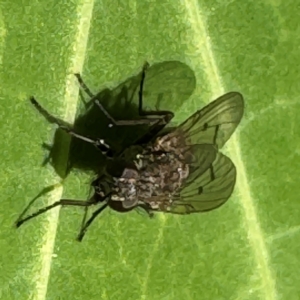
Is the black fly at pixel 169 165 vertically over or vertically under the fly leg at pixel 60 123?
under

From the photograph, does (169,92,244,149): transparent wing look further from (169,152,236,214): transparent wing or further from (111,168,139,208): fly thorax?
(111,168,139,208): fly thorax

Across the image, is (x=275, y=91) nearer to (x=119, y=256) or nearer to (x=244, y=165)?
(x=244, y=165)

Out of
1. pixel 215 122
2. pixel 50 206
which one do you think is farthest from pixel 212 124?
pixel 50 206

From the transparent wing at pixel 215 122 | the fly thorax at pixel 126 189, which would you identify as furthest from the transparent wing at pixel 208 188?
the fly thorax at pixel 126 189

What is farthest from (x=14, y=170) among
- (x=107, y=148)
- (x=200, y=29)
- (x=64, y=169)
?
(x=200, y=29)

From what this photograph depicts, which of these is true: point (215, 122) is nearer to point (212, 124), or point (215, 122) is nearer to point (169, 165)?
point (212, 124)

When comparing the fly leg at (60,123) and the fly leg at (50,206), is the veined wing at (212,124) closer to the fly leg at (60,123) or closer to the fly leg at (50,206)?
the fly leg at (60,123)
